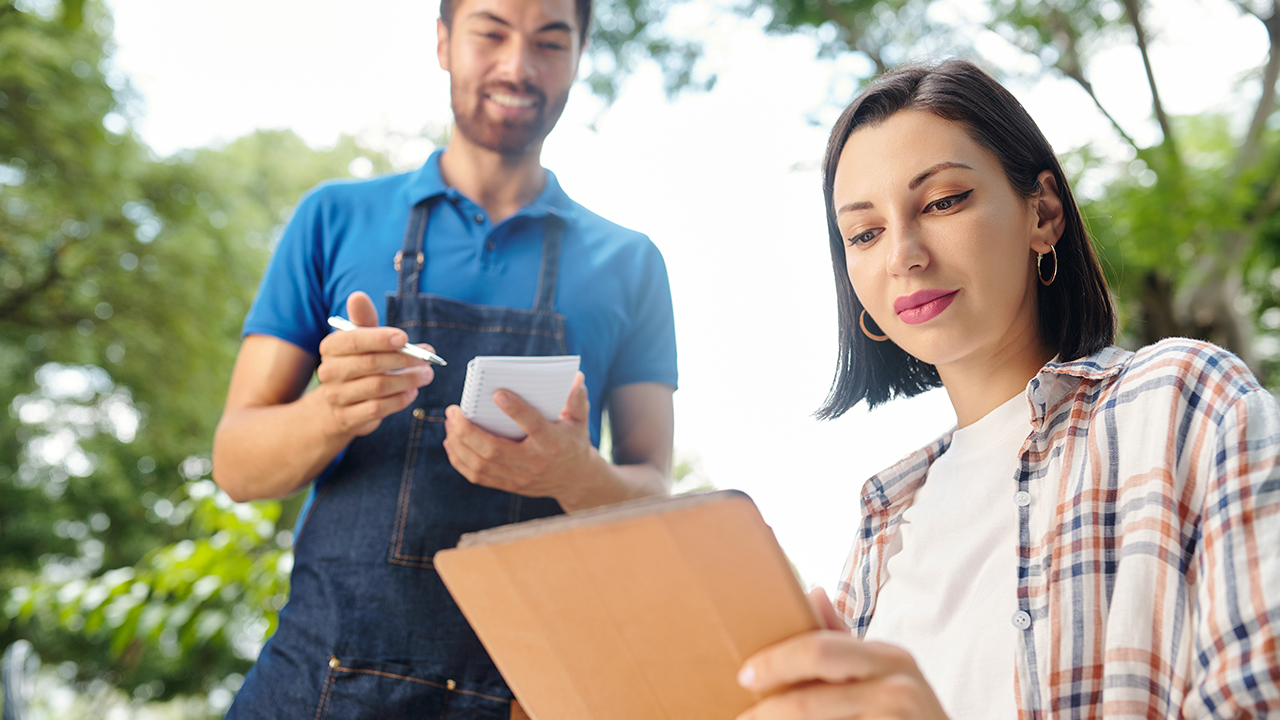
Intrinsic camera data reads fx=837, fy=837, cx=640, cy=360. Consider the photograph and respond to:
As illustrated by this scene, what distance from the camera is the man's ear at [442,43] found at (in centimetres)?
171

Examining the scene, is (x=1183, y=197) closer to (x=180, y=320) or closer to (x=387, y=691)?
(x=387, y=691)

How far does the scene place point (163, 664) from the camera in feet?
33.4

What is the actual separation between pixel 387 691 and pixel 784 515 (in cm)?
285

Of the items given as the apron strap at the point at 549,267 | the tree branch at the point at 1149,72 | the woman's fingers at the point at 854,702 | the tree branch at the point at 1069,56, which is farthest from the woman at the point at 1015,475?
the tree branch at the point at 1069,56

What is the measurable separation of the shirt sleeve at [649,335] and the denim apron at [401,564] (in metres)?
0.19

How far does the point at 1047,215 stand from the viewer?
1214mm

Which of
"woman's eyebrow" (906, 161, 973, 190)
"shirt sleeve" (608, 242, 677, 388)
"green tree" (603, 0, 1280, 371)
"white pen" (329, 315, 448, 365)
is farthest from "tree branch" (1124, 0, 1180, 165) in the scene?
"white pen" (329, 315, 448, 365)

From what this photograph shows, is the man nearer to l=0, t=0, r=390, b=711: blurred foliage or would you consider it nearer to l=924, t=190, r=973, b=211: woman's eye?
l=924, t=190, r=973, b=211: woman's eye

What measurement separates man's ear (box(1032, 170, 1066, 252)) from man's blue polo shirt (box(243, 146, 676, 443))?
0.76 metres

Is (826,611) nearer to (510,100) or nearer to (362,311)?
(362,311)

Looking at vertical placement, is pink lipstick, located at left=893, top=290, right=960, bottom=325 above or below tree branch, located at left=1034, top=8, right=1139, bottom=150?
below

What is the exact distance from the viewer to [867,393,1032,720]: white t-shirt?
3.25ft

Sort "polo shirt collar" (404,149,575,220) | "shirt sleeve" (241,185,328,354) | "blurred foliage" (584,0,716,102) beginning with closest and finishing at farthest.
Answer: "shirt sleeve" (241,185,328,354) < "polo shirt collar" (404,149,575,220) < "blurred foliage" (584,0,716,102)

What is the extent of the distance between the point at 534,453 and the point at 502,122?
0.69 meters
